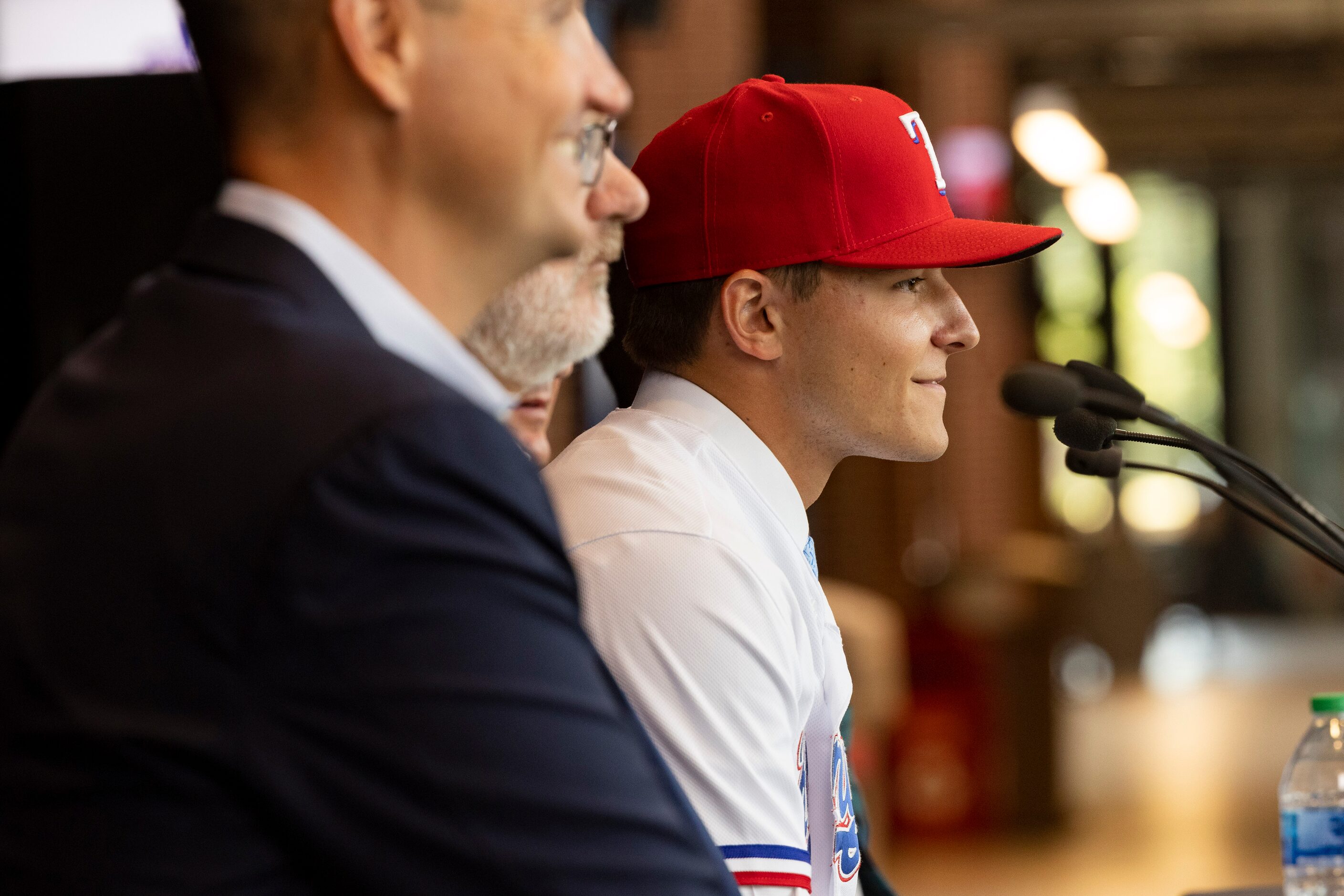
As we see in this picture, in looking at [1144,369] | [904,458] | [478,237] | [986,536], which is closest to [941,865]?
[986,536]

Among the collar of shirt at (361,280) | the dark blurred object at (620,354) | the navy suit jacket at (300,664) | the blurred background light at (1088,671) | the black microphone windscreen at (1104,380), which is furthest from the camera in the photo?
the blurred background light at (1088,671)

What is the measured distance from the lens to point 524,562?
670 millimetres

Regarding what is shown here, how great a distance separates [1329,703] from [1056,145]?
704 cm

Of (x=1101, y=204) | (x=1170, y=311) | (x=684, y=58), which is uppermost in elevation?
(x=684, y=58)

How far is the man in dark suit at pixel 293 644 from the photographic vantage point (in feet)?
2.06

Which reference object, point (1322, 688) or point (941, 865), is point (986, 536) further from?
point (1322, 688)

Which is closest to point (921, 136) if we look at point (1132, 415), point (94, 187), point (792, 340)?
point (792, 340)

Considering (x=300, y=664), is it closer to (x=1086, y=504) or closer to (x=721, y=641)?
(x=721, y=641)

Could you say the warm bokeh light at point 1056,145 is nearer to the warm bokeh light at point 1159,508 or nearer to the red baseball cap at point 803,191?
the red baseball cap at point 803,191

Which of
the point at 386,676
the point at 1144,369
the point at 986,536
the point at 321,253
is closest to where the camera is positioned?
the point at 386,676

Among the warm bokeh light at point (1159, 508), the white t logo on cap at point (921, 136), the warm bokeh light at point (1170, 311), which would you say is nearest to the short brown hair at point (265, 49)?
the white t logo on cap at point (921, 136)

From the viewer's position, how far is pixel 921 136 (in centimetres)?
154

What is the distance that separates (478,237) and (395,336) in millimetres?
78

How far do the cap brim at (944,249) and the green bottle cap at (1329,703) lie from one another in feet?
1.80
